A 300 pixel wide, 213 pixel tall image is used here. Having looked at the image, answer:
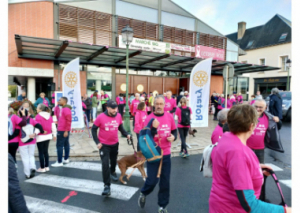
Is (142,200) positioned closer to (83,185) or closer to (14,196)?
(83,185)

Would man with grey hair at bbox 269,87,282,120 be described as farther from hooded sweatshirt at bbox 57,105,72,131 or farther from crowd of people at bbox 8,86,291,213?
hooded sweatshirt at bbox 57,105,72,131

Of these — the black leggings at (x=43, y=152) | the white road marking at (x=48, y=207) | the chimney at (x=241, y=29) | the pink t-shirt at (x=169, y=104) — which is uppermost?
the chimney at (x=241, y=29)

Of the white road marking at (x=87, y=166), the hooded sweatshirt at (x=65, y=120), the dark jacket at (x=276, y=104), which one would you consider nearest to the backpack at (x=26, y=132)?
the hooded sweatshirt at (x=65, y=120)

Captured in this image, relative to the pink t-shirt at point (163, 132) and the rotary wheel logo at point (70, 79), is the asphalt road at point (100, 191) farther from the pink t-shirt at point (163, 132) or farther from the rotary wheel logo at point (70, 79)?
the rotary wheel logo at point (70, 79)

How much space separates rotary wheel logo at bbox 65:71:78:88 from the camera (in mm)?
7180

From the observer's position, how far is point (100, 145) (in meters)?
4.05

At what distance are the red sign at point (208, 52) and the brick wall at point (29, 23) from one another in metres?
14.0

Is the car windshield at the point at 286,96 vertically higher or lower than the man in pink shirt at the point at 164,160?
higher

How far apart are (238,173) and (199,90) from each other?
20.1 ft

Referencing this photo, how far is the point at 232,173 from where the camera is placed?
59.7 inches

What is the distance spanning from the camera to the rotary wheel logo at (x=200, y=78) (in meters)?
7.33

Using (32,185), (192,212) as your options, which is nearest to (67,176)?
(32,185)

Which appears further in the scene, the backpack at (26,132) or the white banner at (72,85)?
the white banner at (72,85)

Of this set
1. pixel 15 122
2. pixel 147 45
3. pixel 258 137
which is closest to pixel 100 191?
pixel 15 122
